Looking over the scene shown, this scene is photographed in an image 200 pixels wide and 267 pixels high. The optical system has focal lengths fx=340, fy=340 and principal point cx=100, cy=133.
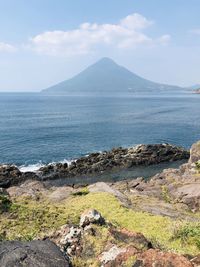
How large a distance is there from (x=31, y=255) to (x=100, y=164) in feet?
154

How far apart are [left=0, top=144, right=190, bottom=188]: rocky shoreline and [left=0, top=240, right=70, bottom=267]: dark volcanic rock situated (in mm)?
40605

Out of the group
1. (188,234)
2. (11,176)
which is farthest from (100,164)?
(188,234)

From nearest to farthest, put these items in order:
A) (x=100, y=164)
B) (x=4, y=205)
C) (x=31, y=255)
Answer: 1. (x=31, y=255)
2. (x=4, y=205)
3. (x=100, y=164)

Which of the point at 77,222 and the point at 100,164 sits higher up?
the point at 77,222

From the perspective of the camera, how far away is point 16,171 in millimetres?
52906

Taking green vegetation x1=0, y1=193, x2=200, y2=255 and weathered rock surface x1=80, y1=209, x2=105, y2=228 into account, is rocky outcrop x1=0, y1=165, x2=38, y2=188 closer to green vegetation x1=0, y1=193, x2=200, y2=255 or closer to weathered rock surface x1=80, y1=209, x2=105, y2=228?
green vegetation x1=0, y1=193, x2=200, y2=255

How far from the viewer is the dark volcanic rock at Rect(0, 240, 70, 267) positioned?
32.2 feet

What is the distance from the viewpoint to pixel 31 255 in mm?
10156

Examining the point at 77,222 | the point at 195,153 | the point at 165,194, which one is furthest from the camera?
the point at 195,153

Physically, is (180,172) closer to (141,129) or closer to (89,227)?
(89,227)

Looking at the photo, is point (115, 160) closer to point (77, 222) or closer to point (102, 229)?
point (77, 222)

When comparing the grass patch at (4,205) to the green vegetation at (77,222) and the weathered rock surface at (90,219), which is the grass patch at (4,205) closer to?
the green vegetation at (77,222)

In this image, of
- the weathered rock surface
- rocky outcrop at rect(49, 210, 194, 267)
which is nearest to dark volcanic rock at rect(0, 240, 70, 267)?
rocky outcrop at rect(49, 210, 194, 267)

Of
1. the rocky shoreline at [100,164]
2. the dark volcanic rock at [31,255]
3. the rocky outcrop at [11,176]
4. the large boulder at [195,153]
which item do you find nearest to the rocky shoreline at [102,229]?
the dark volcanic rock at [31,255]
